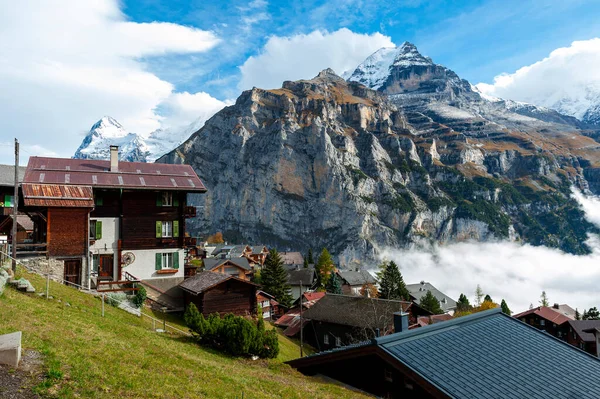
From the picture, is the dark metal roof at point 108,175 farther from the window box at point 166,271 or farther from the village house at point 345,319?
the village house at point 345,319

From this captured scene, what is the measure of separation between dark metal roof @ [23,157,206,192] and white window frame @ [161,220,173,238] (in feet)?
11.3

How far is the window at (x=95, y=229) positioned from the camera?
35294 mm

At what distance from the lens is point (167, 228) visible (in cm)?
3828

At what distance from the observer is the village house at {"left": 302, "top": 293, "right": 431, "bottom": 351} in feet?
150

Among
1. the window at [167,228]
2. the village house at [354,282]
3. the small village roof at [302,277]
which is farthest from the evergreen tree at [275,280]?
the village house at [354,282]

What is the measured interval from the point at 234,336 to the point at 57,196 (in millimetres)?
18251

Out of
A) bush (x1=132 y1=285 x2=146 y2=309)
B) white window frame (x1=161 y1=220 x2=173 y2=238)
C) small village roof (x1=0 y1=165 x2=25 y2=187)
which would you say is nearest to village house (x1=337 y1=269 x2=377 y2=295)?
white window frame (x1=161 y1=220 x2=173 y2=238)

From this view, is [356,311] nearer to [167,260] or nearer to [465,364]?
[167,260]

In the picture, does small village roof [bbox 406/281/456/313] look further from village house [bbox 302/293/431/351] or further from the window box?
the window box

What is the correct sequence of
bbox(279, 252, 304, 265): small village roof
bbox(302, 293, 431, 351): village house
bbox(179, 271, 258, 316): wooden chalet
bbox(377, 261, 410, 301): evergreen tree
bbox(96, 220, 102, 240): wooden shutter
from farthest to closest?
bbox(279, 252, 304, 265): small village roof, bbox(377, 261, 410, 301): evergreen tree, bbox(302, 293, 431, 351): village house, bbox(179, 271, 258, 316): wooden chalet, bbox(96, 220, 102, 240): wooden shutter

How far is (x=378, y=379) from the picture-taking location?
1350 centimetres

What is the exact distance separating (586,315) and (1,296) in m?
110

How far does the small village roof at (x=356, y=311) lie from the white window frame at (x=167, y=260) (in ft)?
67.9

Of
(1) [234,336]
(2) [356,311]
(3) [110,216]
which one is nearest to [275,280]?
(2) [356,311]
